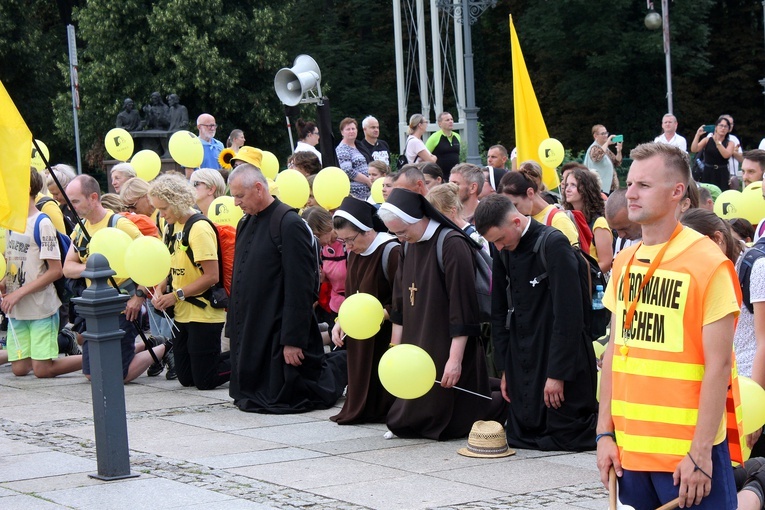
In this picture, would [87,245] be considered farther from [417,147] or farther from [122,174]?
[417,147]

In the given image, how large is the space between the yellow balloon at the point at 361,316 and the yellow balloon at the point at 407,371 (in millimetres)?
597

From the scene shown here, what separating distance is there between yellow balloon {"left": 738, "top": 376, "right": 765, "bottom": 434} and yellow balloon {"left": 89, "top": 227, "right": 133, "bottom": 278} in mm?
5930

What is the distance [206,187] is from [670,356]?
757 centimetres

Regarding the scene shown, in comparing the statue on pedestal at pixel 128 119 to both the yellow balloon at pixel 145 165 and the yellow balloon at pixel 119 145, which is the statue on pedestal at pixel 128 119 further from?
the yellow balloon at pixel 145 165

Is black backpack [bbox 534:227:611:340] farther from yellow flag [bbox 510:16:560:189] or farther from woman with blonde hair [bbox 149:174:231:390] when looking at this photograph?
yellow flag [bbox 510:16:560:189]

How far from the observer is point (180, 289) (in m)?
10.3

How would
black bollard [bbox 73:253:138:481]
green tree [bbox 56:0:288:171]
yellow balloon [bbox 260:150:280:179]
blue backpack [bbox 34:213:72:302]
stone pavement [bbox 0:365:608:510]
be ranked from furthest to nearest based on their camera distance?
1. green tree [bbox 56:0:288:171]
2. yellow balloon [bbox 260:150:280:179]
3. blue backpack [bbox 34:213:72:302]
4. black bollard [bbox 73:253:138:481]
5. stone pavement [bbox 0:365:608:510]

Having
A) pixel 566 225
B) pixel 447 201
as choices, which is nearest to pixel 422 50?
pixel 447 201

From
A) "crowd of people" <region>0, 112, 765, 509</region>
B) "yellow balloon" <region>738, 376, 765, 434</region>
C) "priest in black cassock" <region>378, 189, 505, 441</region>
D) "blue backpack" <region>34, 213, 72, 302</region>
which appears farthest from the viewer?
"blue backpack" <region>34, 213, 72, 302</region>

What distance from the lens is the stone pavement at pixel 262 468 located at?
652cm

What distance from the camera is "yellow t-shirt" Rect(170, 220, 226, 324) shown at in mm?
10289

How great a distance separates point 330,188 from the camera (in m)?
11.8

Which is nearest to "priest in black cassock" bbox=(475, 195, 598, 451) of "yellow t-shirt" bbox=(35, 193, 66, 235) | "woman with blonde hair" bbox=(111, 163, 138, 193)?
"yellow t-shirt" bbox=(35, 193, 66, 235)

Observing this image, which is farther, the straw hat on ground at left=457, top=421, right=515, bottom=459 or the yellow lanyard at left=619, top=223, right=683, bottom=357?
the straw hat on ground at left=457, top=421, right=515, bottom=459
